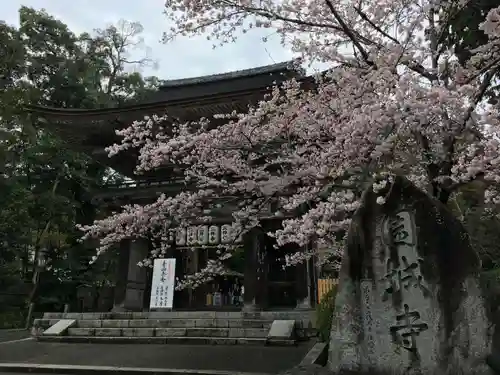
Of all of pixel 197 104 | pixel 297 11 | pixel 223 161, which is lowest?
pixel 223 161

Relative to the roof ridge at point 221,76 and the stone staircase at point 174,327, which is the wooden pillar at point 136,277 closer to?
the stone staircase at point 174,327

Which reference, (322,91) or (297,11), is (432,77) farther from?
(297,11)

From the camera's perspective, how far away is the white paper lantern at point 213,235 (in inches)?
496

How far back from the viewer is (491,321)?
3.95m

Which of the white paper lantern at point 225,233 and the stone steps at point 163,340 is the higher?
the white paper lantern at point 225,233

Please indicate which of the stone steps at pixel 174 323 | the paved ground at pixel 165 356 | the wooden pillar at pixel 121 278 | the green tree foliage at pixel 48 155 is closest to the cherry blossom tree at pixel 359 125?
the paved ground at pixel 165 356

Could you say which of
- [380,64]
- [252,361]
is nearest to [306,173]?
[380,64]

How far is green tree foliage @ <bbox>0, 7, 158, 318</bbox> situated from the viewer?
1580cm

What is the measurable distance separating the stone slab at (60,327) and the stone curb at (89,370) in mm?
3035

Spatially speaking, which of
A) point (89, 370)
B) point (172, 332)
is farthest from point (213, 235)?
point (89, 370)

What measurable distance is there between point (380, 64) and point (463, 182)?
1535mm

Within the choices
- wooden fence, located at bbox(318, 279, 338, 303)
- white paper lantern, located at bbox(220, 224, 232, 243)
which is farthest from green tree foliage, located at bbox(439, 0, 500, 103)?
white paper lantern, located at bbox(220, 224, 232, 243)

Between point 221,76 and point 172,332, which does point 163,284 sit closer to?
point 172,332

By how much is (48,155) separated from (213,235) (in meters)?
9.40
